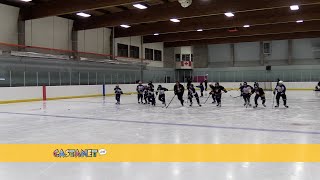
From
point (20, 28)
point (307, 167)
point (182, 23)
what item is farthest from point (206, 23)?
point (307, 167)

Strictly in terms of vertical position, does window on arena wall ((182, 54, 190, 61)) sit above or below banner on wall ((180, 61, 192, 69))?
above

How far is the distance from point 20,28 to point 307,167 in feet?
58.2

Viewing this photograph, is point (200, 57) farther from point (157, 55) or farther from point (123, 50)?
point (123, 50)

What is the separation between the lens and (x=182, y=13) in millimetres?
17219

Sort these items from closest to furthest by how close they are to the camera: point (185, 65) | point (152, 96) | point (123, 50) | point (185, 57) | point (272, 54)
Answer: point (152, 96) → point (123, 50) → point (272, 54) → point (185, 65) → point (185, 57)

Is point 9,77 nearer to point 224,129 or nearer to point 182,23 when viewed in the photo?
point 182,23

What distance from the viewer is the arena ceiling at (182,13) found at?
50.2 feet

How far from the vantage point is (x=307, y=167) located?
143 inches

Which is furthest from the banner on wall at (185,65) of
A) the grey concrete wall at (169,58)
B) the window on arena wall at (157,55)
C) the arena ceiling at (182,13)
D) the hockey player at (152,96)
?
the hockey player at (152,96)

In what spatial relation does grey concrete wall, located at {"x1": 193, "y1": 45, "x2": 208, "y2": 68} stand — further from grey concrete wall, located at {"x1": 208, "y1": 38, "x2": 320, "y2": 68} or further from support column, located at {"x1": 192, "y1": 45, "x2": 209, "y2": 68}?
grey concrete wall, located at {"x1": 208, "y1": 38, "x2": 320, "y2": 68}

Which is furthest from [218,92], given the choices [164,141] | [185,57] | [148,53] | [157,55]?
[185,57]

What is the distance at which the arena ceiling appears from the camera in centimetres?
1530

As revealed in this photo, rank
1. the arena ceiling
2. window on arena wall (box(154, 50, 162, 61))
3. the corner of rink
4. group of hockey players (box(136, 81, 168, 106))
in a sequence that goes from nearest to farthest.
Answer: group of hockey players (box(136, 81, 168, 106)), the arena ceiling, the corner of rink, window on arena wall (box(154, 50, 162, 61))

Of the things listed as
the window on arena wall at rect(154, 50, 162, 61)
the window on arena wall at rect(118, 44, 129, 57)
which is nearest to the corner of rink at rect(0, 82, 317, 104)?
the window on arena wall at rect(118, 44, 129, 57)
